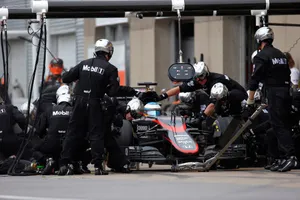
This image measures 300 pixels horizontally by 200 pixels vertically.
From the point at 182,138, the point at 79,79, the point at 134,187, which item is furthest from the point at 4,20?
the point at 134,187

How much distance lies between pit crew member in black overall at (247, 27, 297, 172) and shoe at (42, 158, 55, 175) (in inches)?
126

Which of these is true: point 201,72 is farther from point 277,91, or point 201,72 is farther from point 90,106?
point 90,106

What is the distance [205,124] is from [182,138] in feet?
2.51

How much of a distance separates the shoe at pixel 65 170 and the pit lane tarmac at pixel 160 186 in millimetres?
332

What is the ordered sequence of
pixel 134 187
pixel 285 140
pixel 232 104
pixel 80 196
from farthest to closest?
pixel 232 104
pixel 285 140
pixel 134 187
pixel 80 196

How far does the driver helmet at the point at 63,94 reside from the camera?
1667 cm

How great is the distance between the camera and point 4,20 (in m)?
16.5

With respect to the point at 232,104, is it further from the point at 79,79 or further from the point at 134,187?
the point at 134,187

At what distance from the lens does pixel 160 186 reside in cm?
1332

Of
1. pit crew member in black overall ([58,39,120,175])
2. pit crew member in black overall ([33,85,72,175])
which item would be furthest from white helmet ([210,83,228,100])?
→ pit crew member in black overall ([33,85,72,175])

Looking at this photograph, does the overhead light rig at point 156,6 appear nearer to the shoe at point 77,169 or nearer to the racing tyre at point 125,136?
the racing tyre at point 125,136

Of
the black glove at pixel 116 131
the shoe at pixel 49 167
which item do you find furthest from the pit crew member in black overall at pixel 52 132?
the black glove at pixel 116 131

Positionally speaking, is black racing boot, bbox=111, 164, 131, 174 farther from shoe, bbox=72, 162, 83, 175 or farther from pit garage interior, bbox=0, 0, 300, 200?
shoe, bbox=72, 162, 83, 175

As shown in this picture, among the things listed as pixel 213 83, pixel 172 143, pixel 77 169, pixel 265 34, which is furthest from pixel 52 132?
pixel 265 34
